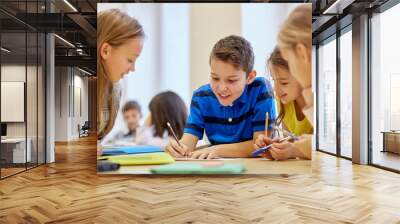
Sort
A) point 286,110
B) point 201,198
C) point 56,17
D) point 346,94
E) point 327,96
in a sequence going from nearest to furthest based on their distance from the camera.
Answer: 1. point 201,198
2. point 286,110
3. point 56,17
4. point 346,94
5. point 327,96

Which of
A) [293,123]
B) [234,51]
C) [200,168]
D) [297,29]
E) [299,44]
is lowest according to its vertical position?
[200,168]

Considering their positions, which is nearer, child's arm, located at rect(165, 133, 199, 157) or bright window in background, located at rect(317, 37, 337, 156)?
child's arm, located at rect(165, 133, 199, 157)

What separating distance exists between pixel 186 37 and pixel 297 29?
1.75 meters

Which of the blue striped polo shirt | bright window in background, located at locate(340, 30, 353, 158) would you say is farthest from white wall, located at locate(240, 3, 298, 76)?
bright window in background, located at locate(340, 30, 353, 158)

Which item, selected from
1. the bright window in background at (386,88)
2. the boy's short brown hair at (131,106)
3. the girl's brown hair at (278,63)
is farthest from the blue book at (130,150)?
the bright window in background at (386,88)

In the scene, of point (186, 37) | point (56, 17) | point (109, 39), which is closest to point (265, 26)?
Answer: point (186, 37)

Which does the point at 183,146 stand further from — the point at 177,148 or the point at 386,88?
the point at 386,88

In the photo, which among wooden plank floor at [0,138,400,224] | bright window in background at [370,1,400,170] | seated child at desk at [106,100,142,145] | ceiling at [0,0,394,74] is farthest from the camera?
bright window in background at [370,1,400,170]

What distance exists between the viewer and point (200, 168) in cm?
625

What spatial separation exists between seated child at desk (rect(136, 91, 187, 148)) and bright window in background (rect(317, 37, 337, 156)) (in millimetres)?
5057

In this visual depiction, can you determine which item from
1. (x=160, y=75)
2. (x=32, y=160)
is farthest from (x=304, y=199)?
(x=32, y=160)

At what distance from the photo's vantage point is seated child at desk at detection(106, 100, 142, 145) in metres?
6.21

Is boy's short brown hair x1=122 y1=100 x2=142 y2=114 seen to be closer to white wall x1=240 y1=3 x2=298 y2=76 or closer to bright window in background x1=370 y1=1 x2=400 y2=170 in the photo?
white wall x1=240 y1=3 x2=298 y2=76

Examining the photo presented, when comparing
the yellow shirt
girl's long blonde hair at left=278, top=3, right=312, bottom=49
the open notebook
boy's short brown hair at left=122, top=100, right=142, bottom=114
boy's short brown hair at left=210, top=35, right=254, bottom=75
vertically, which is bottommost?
the open notebook
